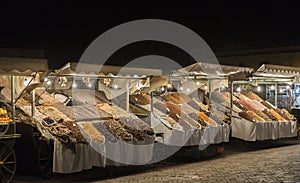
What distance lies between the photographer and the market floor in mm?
8867

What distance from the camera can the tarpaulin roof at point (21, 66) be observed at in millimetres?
7801

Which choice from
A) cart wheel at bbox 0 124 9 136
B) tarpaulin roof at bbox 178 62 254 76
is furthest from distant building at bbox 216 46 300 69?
cart wheel at bbox 0 124 9 136

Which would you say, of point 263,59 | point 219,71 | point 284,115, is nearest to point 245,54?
point 263,59

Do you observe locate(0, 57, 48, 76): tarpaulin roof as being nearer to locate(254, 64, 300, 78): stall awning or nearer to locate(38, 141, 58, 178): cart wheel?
locate(38, 141, 58, 178): cart wheel

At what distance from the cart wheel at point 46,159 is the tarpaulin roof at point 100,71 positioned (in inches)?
65.6

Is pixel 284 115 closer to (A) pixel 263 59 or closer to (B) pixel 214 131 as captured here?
(B) pixel 214 131

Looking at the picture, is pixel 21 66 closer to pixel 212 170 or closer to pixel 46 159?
pixel 46 159

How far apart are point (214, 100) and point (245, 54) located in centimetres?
1200

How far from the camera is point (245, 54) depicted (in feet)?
82.6

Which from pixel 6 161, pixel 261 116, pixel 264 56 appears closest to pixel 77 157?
pixel 6 161

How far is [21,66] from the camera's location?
8055mm

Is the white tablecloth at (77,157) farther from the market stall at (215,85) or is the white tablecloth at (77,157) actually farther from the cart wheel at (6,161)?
the market stall at (215,85)

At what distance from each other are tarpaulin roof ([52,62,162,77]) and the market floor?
2416 mm

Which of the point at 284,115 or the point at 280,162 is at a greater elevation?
the point at 284,115
